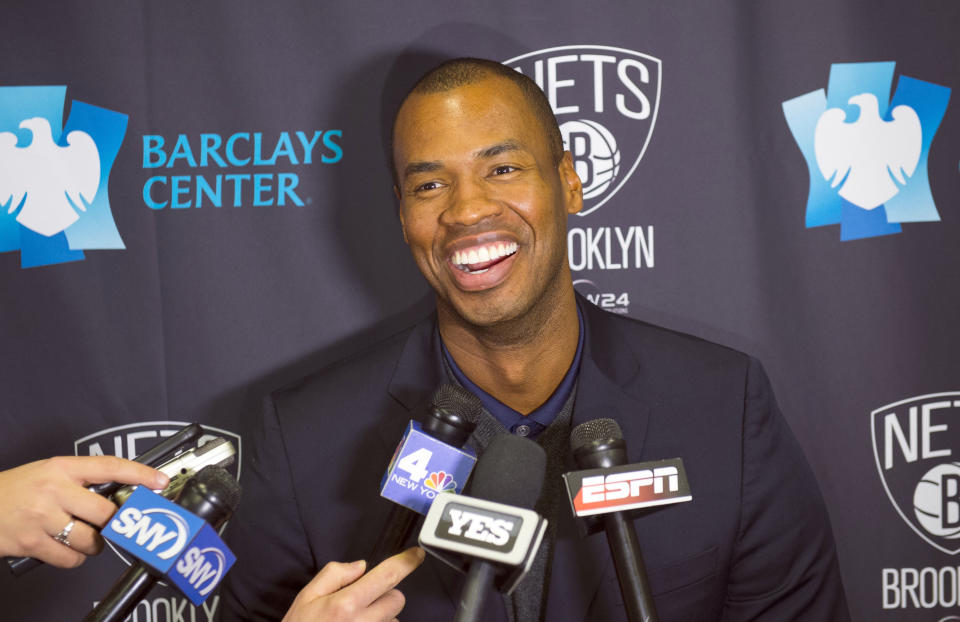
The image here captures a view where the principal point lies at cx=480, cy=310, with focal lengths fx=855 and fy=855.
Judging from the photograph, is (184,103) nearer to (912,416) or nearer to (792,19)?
(792,19)

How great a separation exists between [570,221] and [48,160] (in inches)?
49.2

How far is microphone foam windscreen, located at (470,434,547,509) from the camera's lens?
103 cm

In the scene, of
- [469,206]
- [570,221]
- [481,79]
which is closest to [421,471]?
[469,206]

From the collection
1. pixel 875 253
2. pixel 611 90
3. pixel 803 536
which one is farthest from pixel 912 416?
pixel 611 90

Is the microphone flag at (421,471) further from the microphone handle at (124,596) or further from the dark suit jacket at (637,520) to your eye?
the dark suit jacket at (637,520)

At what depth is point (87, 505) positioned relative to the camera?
4.12 feet

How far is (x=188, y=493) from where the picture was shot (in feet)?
3.61

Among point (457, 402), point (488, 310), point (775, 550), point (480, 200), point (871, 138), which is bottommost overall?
point (775, 550)

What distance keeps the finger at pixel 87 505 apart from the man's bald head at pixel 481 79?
3.14ft

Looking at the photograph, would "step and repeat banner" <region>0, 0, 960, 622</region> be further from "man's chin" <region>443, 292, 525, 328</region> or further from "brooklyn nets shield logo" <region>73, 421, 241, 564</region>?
"man's chin" <region>443, 292, 525, 328</region>

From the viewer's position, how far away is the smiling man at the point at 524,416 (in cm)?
168

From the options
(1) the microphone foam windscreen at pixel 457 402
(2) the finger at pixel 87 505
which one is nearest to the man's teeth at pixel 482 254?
(1) the microphone foam windscreen at pixel 457 402

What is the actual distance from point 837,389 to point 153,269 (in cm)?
168

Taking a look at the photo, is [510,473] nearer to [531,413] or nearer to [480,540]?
[480,540]
